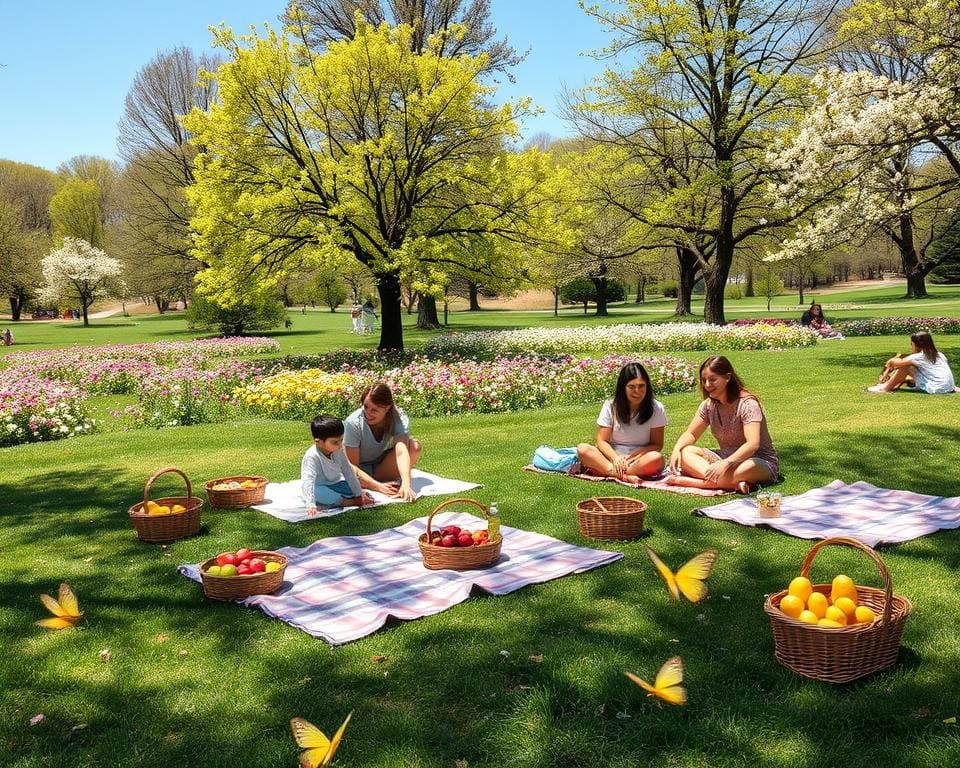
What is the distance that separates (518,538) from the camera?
18.7 ft

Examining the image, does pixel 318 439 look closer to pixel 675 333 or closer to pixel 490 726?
pixel 490 726

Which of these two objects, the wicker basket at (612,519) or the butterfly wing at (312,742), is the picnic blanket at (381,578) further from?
the butterfly wing at (312,742)

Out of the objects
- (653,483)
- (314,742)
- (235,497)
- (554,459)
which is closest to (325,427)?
(235,497)

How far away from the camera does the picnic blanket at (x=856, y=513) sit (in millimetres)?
5426

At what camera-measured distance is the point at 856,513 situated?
593cm

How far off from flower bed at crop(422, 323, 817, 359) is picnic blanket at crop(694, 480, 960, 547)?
486 inches

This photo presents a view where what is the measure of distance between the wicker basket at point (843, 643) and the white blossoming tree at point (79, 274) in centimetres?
5030

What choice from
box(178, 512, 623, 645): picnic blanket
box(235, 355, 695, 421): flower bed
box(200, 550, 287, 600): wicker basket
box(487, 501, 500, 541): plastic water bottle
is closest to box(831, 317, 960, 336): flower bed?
box(235, 355, 695, 421): flower bed

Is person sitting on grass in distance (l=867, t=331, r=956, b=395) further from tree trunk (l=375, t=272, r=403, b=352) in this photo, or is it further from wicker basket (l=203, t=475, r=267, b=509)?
tree trunk (l=375, t=272, r=403, b=352)

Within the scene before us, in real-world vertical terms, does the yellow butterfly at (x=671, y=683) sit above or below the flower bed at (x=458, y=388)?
below

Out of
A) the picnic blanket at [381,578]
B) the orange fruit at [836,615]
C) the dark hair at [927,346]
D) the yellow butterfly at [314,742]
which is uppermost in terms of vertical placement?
the dark hair at [927,346]

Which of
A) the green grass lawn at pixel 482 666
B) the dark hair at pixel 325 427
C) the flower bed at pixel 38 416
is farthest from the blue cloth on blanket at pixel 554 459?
the flower bed at pixel 38 416

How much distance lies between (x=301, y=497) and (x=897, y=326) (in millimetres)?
21276

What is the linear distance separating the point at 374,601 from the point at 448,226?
14691 millimetres
